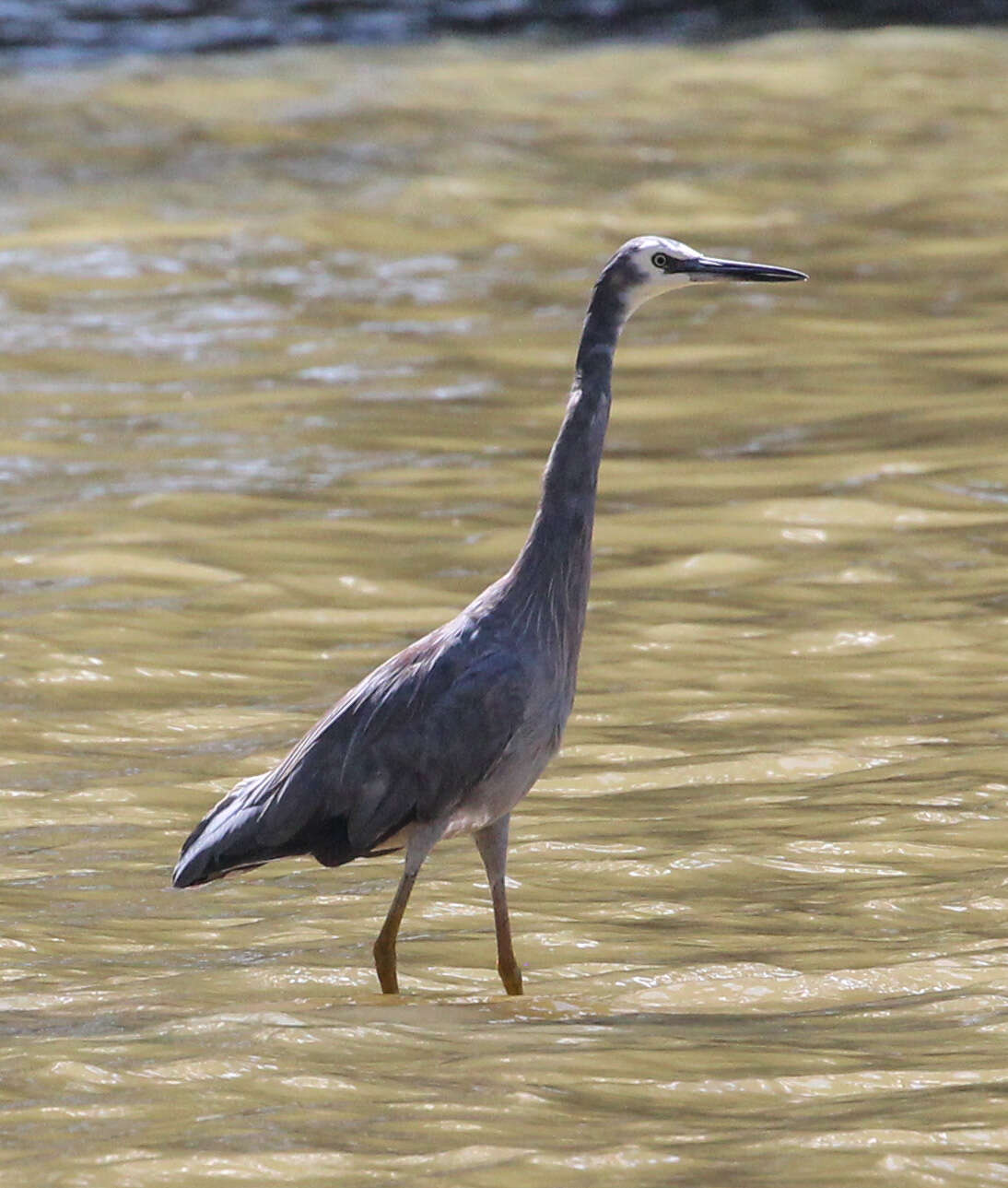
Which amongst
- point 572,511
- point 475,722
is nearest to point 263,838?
point 475,722

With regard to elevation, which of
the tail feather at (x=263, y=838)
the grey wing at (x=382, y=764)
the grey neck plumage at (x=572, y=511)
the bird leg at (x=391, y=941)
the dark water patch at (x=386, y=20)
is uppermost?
the dark water patch at (x=386, y=20)

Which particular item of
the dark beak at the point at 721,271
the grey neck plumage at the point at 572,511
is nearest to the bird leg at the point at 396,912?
the grey neck plumage at the point at 572,511

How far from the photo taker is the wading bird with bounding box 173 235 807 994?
5.31 metres

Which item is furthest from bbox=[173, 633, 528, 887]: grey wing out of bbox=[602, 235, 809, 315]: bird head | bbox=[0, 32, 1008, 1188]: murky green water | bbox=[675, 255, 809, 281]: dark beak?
bbox=[675, 255, 809, 281]: dark beak

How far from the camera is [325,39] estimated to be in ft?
76.4

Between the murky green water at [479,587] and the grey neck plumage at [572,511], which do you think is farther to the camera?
the grey neck plumage at [572,511]

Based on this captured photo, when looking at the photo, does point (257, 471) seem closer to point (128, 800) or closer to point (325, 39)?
point (128, 800)

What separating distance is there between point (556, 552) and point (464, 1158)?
5.81 ft

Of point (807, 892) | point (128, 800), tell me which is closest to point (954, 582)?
point (807, 892)

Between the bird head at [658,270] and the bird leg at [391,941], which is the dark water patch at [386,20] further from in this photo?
the bird leg at [391,941]

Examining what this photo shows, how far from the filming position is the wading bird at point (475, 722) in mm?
5309

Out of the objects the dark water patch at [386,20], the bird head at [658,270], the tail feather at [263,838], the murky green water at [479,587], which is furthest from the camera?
the dark water patch at [386,20]

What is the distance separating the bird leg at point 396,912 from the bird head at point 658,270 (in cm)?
140

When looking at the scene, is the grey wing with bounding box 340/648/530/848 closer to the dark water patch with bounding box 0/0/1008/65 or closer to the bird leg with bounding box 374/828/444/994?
the bird leg with bounding box 374/828/444/994
